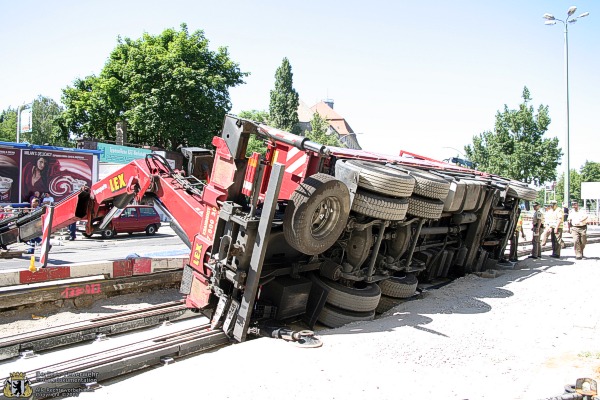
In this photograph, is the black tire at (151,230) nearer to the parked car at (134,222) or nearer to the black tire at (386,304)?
the parked car at (134,222)

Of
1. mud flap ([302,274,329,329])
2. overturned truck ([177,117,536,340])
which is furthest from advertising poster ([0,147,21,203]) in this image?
mud flap ([302,274,329,329])

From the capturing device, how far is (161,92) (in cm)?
2595

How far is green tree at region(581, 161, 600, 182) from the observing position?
65.2m

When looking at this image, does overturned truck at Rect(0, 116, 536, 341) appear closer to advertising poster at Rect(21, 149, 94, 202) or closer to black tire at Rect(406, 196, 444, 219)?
black tire at Rect(406, 196, 444, 219)

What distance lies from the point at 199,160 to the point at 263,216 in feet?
7.20

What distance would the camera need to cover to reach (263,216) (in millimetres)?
4457

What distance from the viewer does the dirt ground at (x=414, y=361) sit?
3.45 metres

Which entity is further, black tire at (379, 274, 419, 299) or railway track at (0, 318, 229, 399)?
black tire at (379, 274, 419, 299)

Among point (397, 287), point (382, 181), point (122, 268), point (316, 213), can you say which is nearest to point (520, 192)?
point (397, 287)

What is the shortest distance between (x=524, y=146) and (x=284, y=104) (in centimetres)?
2633

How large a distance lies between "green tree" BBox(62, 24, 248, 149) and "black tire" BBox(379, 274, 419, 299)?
21963 mm

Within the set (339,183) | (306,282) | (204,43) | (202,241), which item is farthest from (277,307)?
(204,43)

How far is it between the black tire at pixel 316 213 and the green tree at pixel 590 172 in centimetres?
7243

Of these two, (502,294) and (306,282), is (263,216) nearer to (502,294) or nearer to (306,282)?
(306,282)
